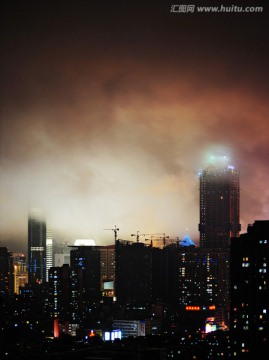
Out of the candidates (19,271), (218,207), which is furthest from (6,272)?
(218,207)

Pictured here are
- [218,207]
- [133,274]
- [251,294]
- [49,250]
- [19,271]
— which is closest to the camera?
[251,294]

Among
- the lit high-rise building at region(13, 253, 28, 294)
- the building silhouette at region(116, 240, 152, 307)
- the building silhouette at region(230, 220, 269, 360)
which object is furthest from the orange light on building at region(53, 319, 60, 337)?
the building silhouette at region(230, 220, 269, 360)

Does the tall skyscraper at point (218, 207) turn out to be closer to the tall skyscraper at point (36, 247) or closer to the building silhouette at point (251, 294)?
the building silhouette at point (251, 294)

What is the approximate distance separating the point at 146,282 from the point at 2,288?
7.43ft

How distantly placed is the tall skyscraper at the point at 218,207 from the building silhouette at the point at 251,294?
2.41 feet

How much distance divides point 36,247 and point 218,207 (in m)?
2.46

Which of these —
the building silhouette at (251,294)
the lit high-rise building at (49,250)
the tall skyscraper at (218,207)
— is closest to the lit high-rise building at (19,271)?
the lit high-rise building at (49,250)

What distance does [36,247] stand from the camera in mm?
9398

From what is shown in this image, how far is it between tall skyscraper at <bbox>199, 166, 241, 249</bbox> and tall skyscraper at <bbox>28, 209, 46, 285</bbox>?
1809mm

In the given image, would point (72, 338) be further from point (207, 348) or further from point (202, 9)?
point (202, 9)

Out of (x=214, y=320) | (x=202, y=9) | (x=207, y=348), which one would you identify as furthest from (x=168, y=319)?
(x=202, y=9)

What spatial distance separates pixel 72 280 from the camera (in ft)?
35.4

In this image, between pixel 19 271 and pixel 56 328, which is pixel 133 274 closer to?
pixel 56 328

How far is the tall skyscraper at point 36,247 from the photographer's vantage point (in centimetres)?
753
